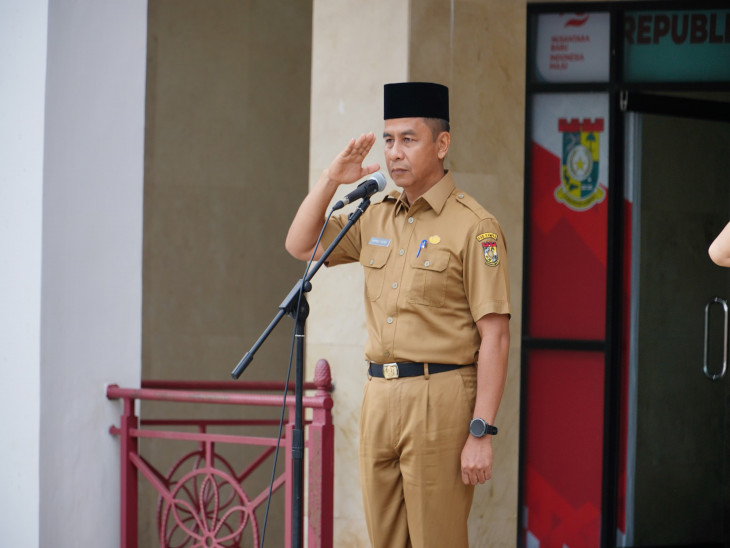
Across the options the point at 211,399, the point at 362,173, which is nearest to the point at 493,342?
the point at 362,173

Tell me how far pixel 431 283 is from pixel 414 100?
1.85 feet

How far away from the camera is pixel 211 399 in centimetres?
381

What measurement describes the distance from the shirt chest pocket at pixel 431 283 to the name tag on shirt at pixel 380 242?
171 mm

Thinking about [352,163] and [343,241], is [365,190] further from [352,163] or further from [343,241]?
[343,241]

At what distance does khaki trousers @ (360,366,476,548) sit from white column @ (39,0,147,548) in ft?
4.67

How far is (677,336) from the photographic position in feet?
17.8

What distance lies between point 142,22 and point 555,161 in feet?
7.45

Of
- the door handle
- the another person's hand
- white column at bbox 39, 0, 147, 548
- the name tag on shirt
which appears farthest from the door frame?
the another person's hand

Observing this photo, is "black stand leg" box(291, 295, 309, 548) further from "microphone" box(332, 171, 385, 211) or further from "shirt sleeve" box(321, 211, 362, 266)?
"shirt sleeve" box(321, 211, 362, 266)

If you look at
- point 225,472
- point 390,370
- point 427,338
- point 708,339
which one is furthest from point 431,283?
point 708,339

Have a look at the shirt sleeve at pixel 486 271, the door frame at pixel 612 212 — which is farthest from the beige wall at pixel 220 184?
the shirt sleeve at pixel 486 271

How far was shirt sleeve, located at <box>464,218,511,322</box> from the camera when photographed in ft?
9.59

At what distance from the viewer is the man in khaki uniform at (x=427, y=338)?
9.57ft

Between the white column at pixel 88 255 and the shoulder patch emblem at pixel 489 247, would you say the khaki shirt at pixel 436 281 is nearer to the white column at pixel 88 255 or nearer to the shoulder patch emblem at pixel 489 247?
the shoulder patch emblem at pixel 489 247
